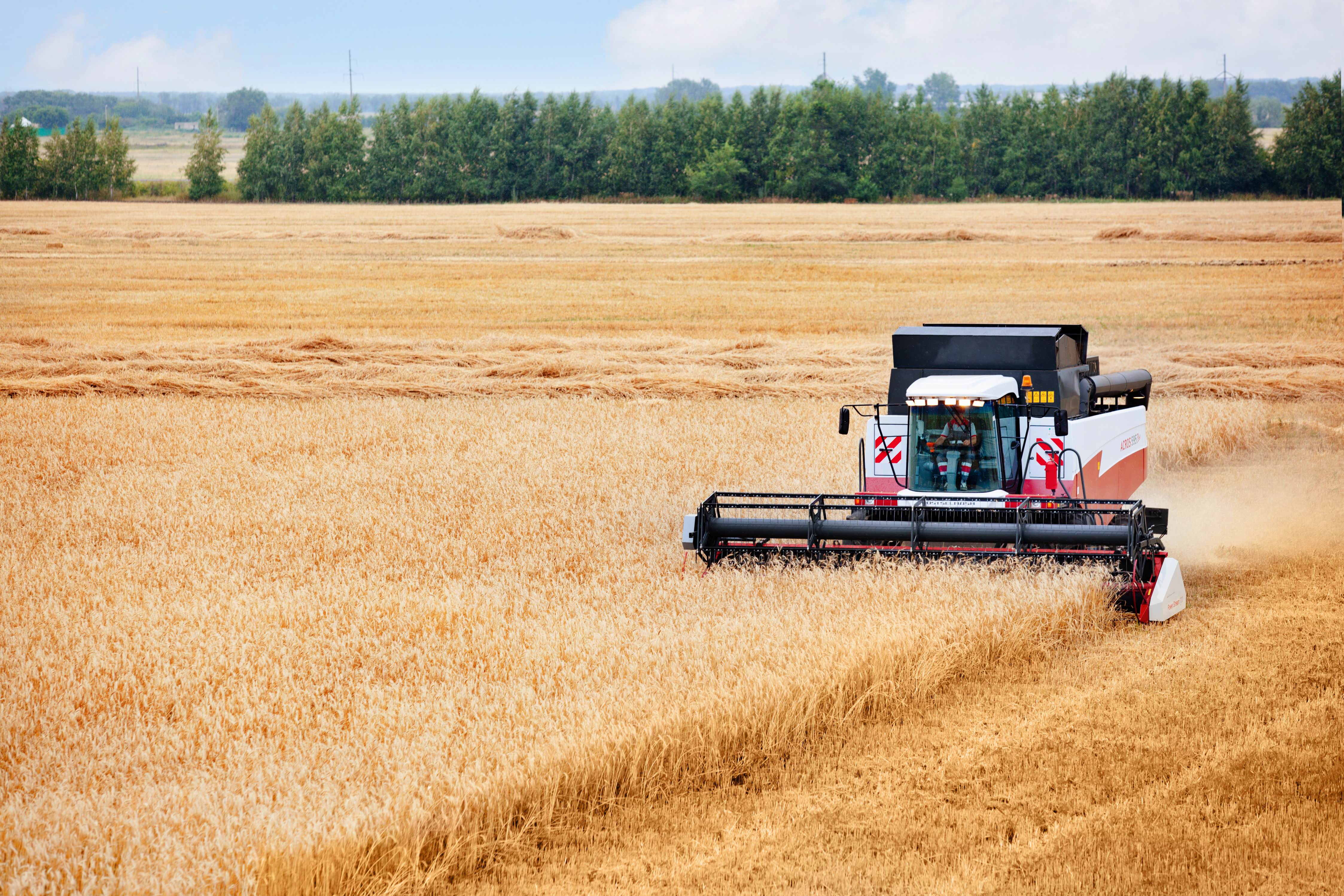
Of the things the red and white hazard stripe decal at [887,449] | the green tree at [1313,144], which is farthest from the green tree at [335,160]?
the red and white hazard stripe decal at [887,449]

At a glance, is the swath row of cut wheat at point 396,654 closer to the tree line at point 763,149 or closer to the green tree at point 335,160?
the tree line at point 763,149

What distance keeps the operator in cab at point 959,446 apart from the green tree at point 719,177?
69.0 m

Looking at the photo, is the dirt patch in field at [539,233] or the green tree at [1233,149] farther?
the green tree at [1233,149]

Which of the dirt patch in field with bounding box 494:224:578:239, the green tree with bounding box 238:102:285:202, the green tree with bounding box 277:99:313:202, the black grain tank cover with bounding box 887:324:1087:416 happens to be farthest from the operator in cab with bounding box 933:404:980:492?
the green tree with bounding box 277:99:313:202

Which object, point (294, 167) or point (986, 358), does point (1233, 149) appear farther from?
point (986, 358)

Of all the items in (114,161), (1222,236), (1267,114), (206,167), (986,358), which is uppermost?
(1267,114)

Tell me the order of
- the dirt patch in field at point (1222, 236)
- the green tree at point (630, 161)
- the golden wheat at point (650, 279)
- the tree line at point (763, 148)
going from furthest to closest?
the green tree at point (630, 161)
the tree line at point (763, 148)
the dirt patch in field at point (1222, 236)
the golden wheat at point (650, 279)

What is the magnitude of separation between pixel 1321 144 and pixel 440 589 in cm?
6662

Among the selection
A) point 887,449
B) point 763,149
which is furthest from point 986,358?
point 763,149

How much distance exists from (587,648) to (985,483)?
3.95m

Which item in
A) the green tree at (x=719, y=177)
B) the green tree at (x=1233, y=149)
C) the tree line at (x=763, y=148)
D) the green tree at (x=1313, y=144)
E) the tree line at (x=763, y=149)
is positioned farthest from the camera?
the green tree at (x=719, y=177)

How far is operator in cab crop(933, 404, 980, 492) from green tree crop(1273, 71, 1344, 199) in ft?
188

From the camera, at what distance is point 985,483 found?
9.94 metres

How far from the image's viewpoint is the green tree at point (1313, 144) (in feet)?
199
